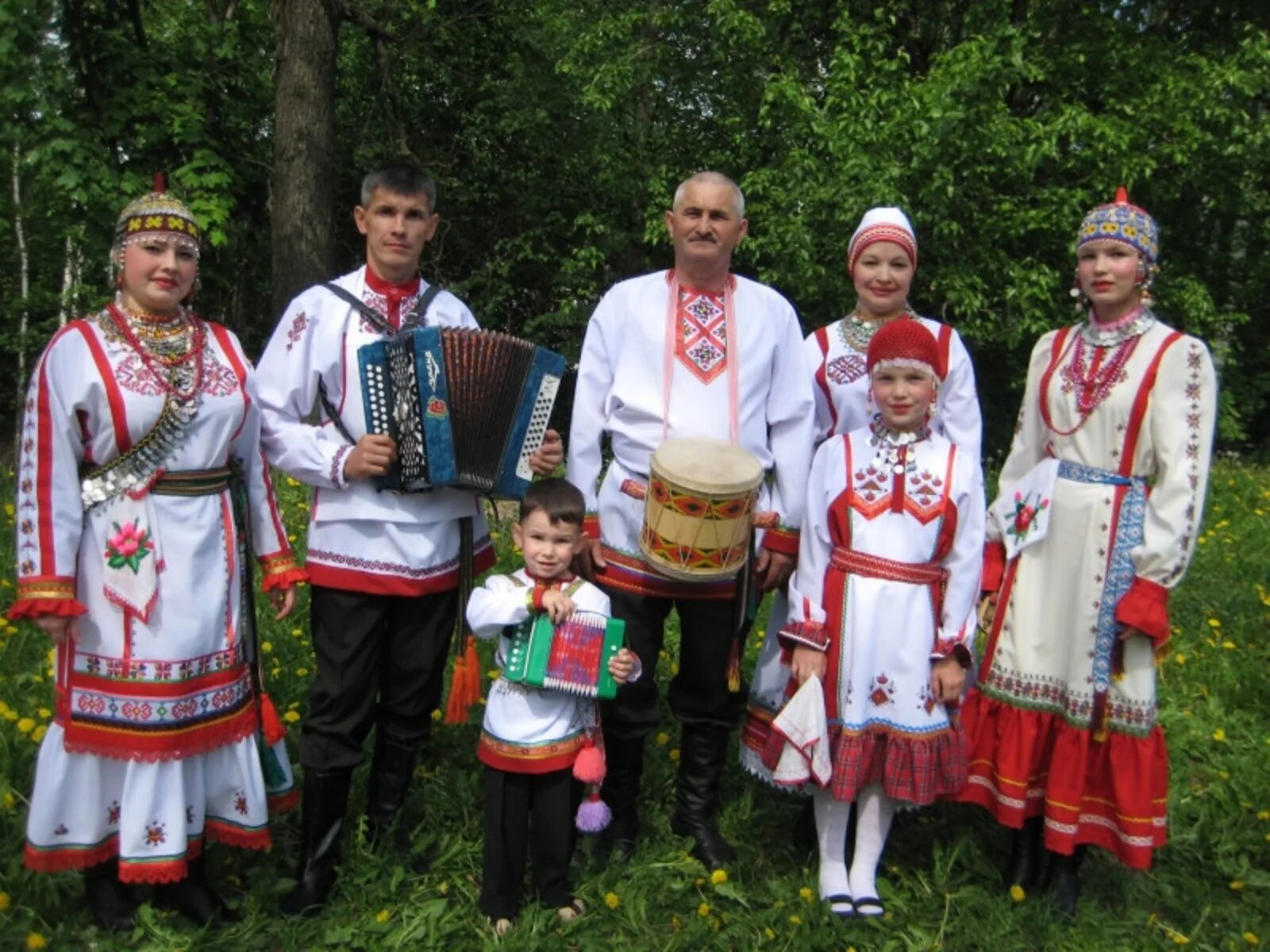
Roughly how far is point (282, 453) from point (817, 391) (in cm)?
180

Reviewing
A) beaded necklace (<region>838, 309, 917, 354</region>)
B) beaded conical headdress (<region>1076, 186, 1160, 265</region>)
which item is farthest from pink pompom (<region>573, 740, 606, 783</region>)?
beaded conical headdress (<region>1076, 186, 1160, 265</region>)

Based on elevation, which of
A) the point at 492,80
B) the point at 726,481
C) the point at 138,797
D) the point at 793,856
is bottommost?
the point at 793,856

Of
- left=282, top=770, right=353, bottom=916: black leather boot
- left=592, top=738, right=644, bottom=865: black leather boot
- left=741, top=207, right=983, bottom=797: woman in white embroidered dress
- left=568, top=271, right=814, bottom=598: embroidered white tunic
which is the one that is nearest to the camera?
left=282, top=770, right=353, bottom=916: black leather boot

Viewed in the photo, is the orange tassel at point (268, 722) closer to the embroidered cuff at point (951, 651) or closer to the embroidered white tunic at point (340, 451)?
the embroidered white tunic at point (340, 451)

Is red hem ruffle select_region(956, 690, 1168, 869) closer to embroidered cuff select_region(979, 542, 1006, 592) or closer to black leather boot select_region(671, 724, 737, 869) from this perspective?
embroidered cuff select_region(979, 542, 1006, 592)

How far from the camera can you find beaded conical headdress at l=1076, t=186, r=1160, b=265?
3.38 metres

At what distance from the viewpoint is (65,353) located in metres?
2.89

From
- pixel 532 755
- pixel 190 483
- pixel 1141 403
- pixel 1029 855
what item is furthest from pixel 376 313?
pixel 1029 855

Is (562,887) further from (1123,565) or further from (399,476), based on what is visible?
(1123,565)

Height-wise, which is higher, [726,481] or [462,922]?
[726,481]

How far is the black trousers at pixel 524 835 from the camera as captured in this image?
3.27 m

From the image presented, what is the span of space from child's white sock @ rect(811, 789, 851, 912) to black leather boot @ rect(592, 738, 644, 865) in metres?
0.64

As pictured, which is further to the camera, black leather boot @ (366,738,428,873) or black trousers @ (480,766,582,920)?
black leather boot @ (366,738,428,873)

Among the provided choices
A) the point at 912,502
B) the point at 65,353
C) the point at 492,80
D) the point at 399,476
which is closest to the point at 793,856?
the point at 912,502
